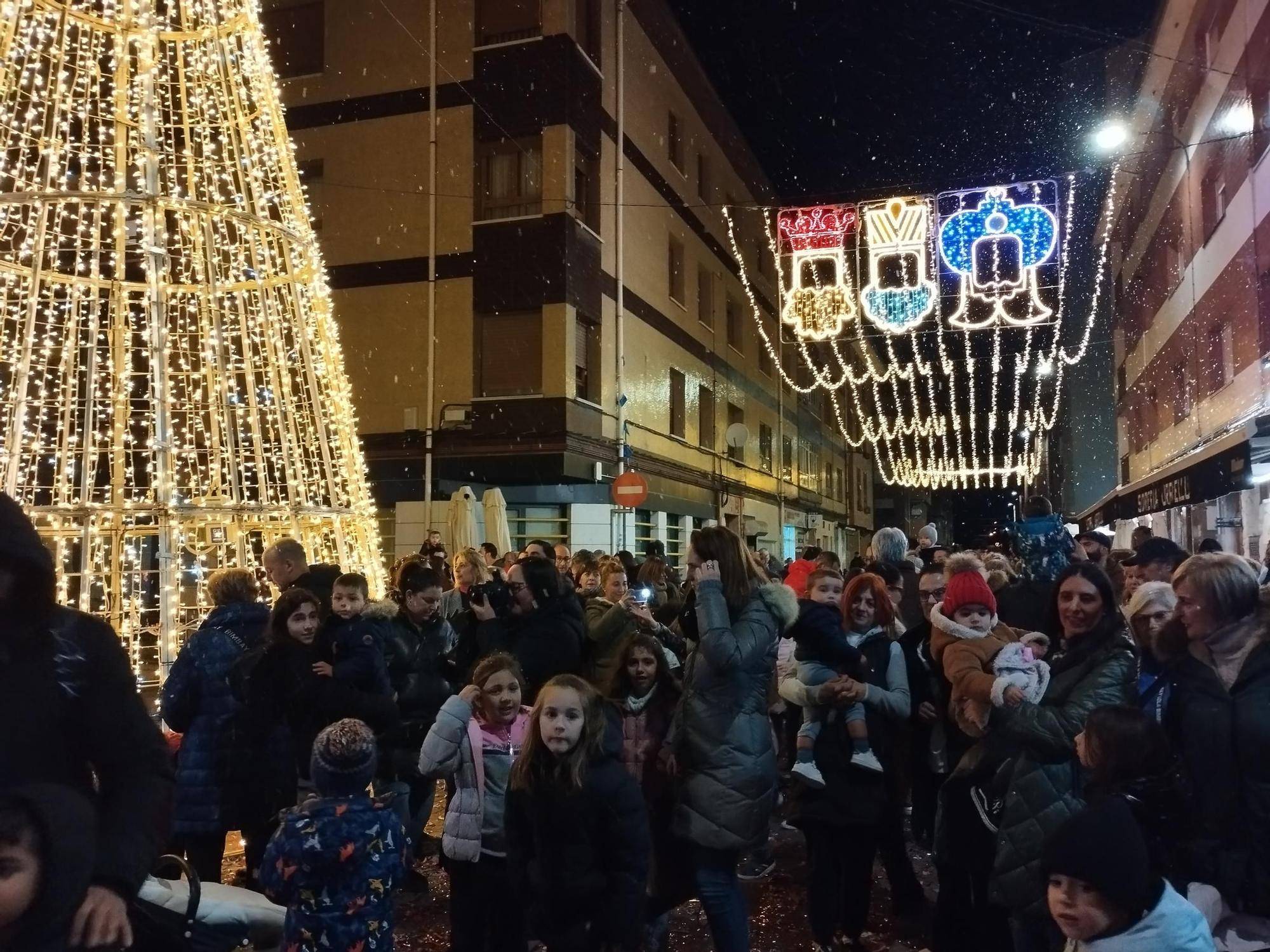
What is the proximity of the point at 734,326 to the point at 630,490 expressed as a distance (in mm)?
14444

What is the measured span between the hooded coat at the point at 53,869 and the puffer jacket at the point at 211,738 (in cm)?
281

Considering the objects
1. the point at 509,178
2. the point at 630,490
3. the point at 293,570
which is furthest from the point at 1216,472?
the point at 509,178

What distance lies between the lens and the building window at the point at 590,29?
712 inches

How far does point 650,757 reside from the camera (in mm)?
4633

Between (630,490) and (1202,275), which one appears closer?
(630,490)

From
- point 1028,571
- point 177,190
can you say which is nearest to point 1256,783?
point 1028,571

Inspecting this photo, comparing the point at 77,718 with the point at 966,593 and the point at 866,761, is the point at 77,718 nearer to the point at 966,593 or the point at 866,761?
the point at 966,593

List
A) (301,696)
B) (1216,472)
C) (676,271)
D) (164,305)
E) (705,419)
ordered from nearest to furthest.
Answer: (301,696), (164,305), (1216,472), (676,271), (705,419)

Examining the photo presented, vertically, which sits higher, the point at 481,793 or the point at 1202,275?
the point at 1202,275

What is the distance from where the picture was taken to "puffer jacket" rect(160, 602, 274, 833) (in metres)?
4.60

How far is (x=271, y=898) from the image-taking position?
11.4 feet

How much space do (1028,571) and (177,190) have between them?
22.1 feet

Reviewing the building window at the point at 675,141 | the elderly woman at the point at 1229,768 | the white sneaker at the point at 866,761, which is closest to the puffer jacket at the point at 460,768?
the white sneaker at the point at 866,761

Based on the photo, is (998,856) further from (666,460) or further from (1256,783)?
(666,460)
